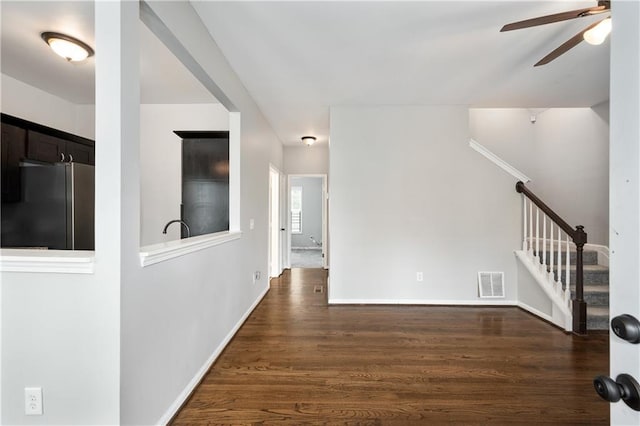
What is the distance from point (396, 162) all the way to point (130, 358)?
3451 millimetres

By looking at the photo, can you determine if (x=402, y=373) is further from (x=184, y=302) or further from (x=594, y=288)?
(x=594, y=288)

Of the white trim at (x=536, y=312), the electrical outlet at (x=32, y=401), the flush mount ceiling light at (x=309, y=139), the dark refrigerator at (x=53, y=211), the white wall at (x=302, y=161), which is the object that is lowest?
the white trim at (x=536, y=312)

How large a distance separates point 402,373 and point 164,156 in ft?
13.3

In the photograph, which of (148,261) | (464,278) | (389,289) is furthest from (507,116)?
(148,261)

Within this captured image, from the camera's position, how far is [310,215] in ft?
35.6

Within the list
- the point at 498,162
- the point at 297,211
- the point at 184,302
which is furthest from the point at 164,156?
the point at 297,211

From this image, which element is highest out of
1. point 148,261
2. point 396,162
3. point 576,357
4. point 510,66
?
point 510,66

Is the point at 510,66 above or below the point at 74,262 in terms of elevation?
above

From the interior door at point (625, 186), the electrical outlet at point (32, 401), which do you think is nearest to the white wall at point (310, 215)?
the electrical outlet at point (32, 401)

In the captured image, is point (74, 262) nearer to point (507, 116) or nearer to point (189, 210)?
point (189, 210)

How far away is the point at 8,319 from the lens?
Result: 129 cm

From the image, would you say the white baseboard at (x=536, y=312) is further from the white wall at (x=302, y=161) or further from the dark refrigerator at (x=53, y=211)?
the dark refrigerator at (x=53, y=211)

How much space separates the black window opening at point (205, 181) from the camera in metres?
3.49

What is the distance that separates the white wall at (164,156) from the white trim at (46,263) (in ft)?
9.68
